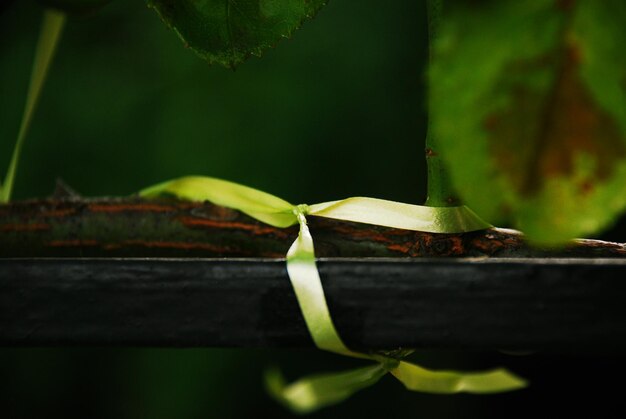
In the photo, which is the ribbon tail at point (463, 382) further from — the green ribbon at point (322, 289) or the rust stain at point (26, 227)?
the rust stain at point (26, 227)

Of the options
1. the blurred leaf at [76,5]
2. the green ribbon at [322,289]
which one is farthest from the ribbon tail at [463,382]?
the blurred leaf at [76,5]

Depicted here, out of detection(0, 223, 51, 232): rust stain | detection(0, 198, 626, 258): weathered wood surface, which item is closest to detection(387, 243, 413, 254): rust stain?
detection(0, 198, 626, 258): weathered wood surface

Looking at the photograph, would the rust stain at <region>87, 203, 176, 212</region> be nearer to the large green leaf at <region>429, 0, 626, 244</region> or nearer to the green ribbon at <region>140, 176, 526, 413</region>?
the green ribbon at <region>140, 176, 526, 413</region>

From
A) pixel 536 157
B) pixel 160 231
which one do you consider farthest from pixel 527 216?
pixel 160 231

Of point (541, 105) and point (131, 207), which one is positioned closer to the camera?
point (541, 105)

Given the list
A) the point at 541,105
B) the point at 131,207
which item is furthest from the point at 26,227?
the point at 541,105

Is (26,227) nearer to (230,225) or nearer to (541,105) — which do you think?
(230,225)
